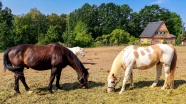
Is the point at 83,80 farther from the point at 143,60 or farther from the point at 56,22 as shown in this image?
the point at 56,22

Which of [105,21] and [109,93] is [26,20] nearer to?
[105,21]

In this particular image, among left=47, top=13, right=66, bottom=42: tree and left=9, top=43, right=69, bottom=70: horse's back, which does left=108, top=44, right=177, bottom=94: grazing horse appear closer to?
left=9, top=43, right=69, bottom=70: horse's back

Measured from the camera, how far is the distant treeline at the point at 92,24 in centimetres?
3777

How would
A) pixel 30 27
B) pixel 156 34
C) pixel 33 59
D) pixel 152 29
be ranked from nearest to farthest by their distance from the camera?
pixel 33 59 → pixel 30 27 → pixel 156 34 → pixel 152 29

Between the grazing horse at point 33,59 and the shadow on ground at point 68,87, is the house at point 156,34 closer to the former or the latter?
the shadow on ground at point 68,87

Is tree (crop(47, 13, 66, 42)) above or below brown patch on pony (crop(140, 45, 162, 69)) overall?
above

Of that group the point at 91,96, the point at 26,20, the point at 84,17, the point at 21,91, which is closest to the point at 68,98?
the point at 91,96

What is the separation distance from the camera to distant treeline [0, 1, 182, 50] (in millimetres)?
37766

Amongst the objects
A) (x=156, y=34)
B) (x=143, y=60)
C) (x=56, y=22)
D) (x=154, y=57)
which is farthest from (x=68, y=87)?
(x=156, y=34)

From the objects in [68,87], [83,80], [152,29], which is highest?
[152,29]

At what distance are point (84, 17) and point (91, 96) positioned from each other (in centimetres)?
5530

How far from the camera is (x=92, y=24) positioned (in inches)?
2356

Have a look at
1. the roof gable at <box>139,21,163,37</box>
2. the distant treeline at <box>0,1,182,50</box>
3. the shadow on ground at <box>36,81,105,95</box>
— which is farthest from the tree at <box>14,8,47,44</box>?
the shadow on ground at <box>36,81,105,95</box>

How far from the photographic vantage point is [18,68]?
260 inches
